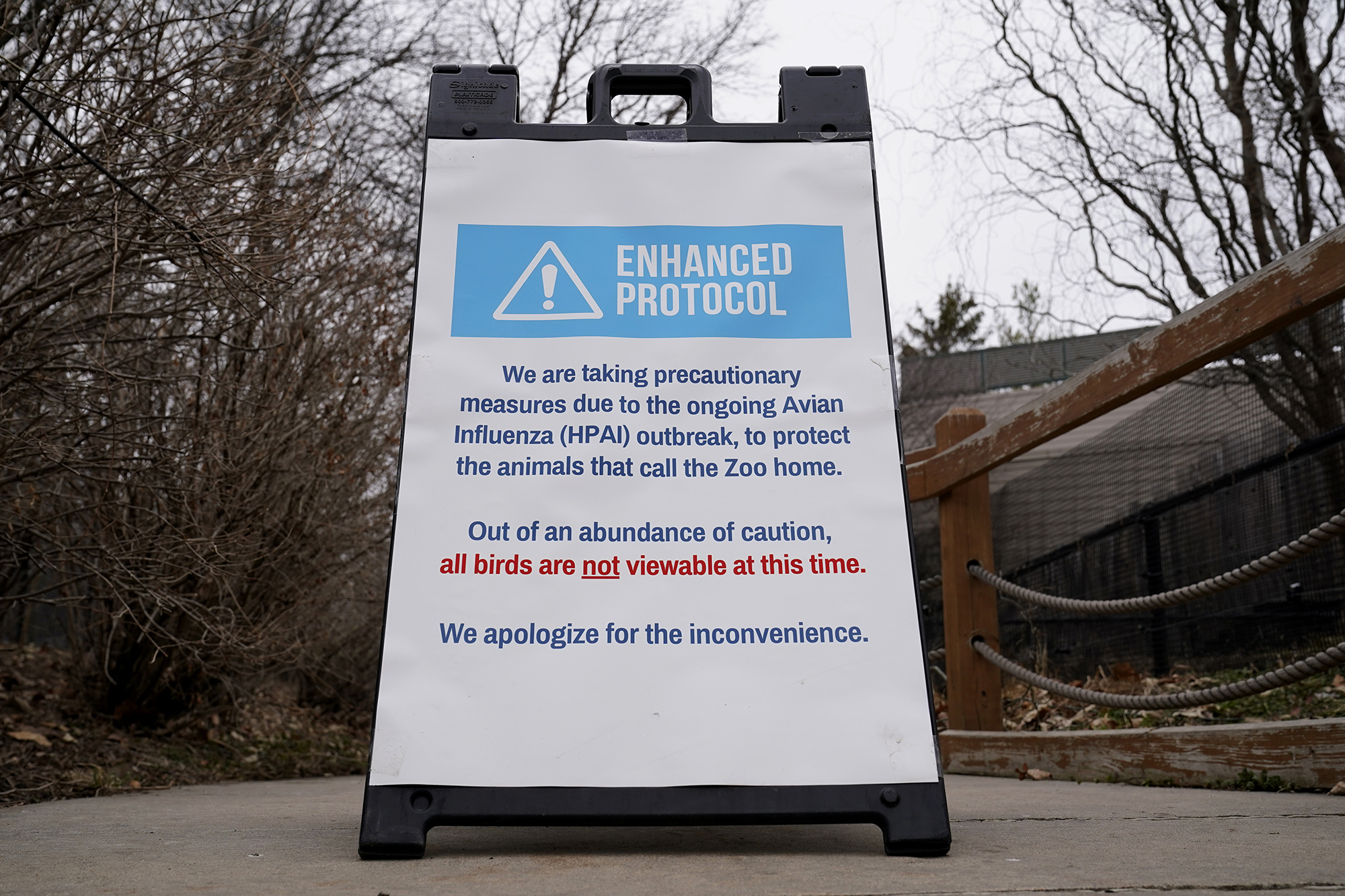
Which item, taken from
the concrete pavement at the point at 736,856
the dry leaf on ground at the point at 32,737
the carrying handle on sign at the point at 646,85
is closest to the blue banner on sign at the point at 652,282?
the carrying handle on sign at the point at 646,85

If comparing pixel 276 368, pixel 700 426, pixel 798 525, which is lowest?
pixel 798 525

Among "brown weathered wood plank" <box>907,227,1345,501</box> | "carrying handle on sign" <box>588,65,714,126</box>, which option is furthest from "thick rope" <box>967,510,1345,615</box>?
"carrying handle on sign" <box>588,65,714,126</box>

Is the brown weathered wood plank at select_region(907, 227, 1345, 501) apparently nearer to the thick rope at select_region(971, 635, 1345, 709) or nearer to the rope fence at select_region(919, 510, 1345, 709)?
the rope fence at select_region(919, 510, 1345, 709)

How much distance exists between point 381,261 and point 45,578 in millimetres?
2646

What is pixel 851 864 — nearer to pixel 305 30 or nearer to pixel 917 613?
pixel 917 613

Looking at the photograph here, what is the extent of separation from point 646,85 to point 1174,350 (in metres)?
1.94

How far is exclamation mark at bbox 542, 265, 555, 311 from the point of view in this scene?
2529 mm

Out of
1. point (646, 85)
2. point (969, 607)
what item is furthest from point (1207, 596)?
point (646, 85)

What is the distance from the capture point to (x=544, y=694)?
2215 mm

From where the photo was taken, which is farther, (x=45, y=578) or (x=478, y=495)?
(x=45, y=578)

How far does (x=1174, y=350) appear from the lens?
349cm

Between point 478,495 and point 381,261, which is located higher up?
point 381,261

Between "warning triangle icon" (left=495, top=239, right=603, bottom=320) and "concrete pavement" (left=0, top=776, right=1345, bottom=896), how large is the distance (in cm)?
118

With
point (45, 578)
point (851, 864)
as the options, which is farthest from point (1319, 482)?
point (45, 578)
